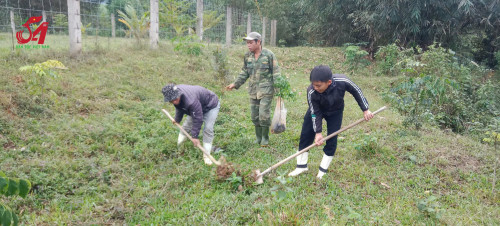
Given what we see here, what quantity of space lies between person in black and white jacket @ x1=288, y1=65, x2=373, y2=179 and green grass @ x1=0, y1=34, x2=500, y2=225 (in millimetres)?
472

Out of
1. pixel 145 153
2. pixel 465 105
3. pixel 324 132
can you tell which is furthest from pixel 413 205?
pixel 465 105

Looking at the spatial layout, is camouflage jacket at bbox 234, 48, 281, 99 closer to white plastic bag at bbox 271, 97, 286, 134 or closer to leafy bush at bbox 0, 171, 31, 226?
white plastic bag at bbox 271, 97, 286, 134

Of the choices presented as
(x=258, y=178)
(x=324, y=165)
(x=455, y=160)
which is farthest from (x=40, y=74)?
(x=455, y=160)

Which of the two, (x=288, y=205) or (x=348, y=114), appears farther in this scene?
(x=348, y=114)

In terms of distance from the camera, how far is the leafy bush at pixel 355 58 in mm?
12641

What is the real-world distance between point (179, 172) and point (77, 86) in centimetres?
355

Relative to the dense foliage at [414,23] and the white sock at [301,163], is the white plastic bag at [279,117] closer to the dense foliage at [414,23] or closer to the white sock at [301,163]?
the white sock at [301,163]

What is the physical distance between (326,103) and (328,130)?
1.39 feet

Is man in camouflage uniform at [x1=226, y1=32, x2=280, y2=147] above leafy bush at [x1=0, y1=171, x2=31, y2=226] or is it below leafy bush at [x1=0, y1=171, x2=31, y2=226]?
above

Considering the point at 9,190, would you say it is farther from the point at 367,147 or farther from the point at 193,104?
the point at 367,147

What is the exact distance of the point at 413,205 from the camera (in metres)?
3.71

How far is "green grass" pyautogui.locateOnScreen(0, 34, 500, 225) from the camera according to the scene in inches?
137

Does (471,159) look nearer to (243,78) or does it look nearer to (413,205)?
(413,205)

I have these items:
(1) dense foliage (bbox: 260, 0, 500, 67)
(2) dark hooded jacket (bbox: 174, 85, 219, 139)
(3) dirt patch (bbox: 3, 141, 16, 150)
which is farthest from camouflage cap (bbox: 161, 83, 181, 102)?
(1) dense foliage (bbox: 260, 0, 500, 67)
